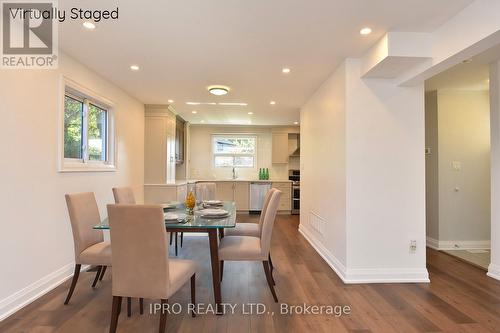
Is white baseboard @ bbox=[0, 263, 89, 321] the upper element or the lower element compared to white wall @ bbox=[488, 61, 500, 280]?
lower

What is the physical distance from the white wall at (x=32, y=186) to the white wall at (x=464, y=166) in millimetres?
4899

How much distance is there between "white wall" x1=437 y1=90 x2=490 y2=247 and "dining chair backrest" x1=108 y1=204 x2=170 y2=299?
13.3ft

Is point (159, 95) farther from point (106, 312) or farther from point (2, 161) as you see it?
point (106, 312)

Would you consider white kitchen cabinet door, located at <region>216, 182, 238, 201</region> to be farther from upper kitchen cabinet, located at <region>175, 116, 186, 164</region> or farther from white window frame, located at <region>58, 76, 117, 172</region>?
white window frame, located at <region>58, 76, 117, 172</region>

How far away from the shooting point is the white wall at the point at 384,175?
283 cm

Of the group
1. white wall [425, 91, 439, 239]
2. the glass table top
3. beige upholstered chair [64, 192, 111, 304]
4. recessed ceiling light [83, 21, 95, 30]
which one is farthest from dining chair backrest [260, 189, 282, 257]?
white wall [425, 91, 439, 239]

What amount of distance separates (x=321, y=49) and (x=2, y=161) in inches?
116

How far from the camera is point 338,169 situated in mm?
3055

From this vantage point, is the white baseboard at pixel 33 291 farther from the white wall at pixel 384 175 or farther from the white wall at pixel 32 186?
the white wall at pixel 384 175

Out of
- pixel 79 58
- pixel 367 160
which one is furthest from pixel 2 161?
pixel 367 160

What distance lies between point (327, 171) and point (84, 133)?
10.2 ft

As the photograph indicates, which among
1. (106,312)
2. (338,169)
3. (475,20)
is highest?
(475,20)

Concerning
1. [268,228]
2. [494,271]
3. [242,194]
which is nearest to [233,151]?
[242,194]

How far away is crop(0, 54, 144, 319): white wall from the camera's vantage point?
7.00ft
